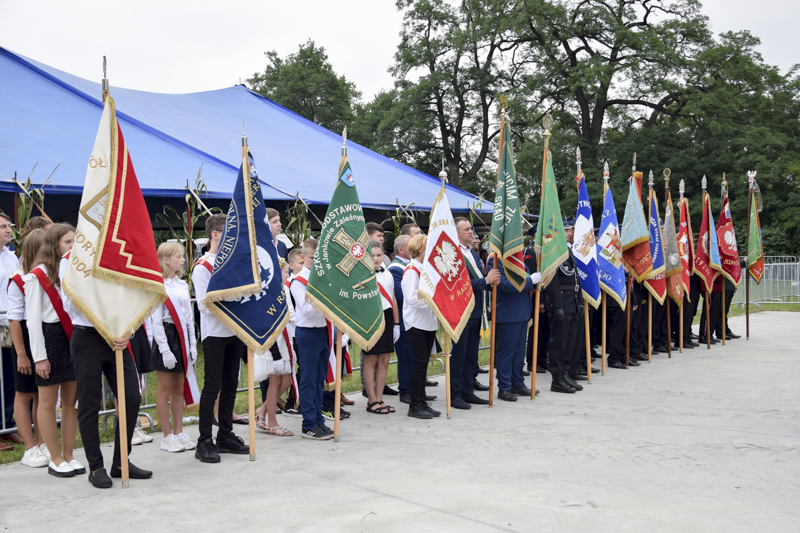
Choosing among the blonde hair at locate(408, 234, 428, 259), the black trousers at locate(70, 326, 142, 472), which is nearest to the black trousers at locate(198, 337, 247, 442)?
the black trousers at locate(70, 326, 142, 472)

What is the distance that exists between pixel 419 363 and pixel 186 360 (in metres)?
2.19

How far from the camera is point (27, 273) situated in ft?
14.9

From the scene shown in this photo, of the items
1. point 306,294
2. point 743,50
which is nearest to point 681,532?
point 306,294

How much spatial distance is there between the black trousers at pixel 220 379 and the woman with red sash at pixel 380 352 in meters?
1.85

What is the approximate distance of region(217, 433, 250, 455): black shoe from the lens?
5.20 metres

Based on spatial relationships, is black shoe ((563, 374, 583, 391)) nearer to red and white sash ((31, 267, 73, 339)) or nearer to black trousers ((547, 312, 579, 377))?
black trousers ((547, 312, 579, 377))

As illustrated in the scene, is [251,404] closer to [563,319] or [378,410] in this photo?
[378,410]

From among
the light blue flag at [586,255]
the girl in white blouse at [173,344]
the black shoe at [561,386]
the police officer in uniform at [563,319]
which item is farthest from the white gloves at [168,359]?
the light blue flag at [586,255]

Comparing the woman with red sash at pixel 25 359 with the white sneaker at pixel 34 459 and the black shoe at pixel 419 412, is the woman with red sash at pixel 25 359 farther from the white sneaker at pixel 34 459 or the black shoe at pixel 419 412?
the black shoe at pixel 419 412

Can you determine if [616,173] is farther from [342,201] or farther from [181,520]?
[181,520]

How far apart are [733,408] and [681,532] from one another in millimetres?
3707

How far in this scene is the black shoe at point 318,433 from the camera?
5652 mm

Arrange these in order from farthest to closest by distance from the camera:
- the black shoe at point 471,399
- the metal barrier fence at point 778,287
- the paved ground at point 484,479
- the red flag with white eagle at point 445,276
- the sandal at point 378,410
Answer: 1. the metal barrier fence at point 778,287
2. the black shoe at point 471,399
3. the sandal at point 378,410
4. the red flag with white eagle at point 445,276
5. the paved ground at point 484,479

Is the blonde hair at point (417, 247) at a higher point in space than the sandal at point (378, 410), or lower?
higher
